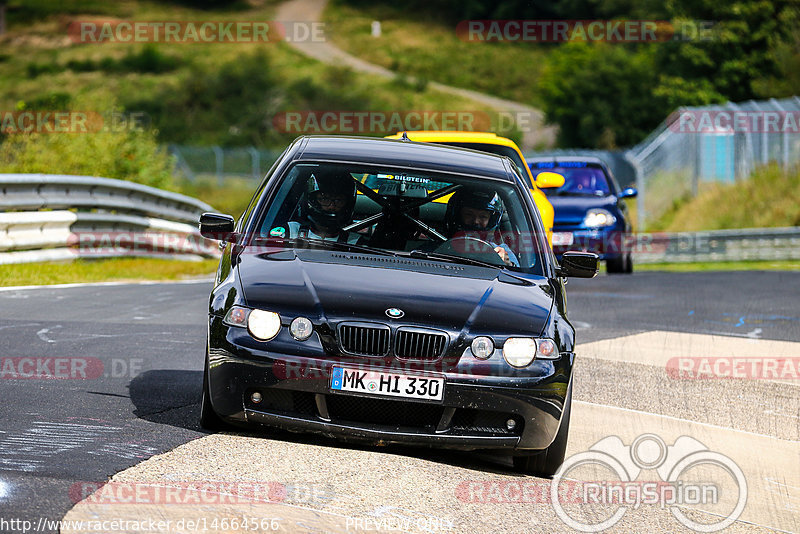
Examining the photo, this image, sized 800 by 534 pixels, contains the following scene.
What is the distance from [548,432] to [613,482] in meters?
0.47

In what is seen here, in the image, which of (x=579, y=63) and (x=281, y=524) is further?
(x=579, y=63)

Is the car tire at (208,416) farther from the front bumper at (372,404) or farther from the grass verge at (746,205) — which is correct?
the grass verge at (746,205)

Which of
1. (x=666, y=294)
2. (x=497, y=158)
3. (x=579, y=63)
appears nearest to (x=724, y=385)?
(x=497, y=158)

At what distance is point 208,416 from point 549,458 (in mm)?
1664

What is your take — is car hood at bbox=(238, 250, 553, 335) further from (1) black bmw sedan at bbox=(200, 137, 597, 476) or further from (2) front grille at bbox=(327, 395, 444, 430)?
(2) front grille at bbox=(327, 395, 444, 430)

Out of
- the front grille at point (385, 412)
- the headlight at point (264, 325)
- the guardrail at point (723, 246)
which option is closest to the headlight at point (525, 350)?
the front grille at point (385, 412)

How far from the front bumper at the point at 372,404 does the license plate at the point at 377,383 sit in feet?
0.10

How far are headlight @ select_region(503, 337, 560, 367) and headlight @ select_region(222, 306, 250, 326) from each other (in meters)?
1.21

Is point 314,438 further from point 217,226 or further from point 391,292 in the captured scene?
point 217,226

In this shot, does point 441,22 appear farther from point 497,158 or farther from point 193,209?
point 497,158

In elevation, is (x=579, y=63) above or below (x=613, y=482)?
above

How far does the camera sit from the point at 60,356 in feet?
29.6

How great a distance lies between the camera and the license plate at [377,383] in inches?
237

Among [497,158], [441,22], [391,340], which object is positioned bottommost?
[391,340]
